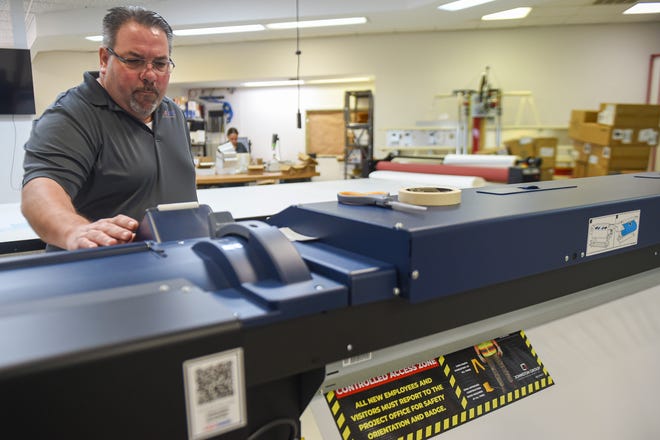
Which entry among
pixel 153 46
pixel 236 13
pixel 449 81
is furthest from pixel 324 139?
pixel 153 46

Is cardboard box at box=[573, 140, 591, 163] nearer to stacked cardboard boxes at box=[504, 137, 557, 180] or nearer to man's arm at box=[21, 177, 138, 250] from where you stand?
stacked cardboard boxes at box=[504, 137, 557, 180]

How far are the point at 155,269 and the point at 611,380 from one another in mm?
1012

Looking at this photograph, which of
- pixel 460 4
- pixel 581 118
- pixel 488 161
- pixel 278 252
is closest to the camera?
pixel 278 252

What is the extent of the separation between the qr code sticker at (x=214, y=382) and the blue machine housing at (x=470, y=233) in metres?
0.23

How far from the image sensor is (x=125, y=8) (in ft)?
4.57

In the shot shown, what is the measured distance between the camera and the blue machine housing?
0.58m

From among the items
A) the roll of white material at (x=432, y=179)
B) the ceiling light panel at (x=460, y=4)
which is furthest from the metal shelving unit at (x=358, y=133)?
the roll of white material at (x=432, y=179)

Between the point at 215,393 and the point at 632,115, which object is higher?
the point at 632,115

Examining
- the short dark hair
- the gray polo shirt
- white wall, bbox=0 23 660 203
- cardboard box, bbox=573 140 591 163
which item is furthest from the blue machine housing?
white wall, bbox=0 23 660 203

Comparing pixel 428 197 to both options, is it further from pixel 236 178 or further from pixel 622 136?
pixel 622 136

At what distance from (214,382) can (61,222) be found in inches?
31.1

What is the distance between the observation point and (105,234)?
0.75 meters

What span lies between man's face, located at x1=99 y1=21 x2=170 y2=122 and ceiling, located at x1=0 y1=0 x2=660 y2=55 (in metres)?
4.84

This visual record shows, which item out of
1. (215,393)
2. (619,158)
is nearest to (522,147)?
(619,158)
